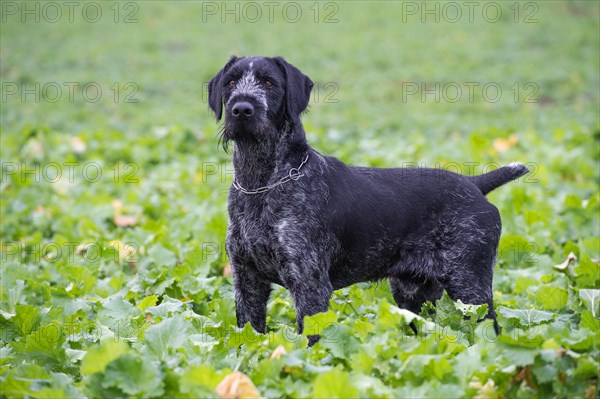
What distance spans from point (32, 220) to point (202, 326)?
15.8 feet

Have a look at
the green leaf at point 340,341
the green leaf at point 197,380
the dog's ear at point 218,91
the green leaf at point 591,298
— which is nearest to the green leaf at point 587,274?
the green leaf at point 591,298

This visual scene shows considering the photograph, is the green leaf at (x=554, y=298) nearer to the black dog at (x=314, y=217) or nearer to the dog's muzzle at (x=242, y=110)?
the black dog at (x=314, y=217)

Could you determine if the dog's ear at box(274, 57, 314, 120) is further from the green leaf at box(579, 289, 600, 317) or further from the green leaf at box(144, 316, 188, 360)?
the green leaf at box(579, 289, 600, 317)

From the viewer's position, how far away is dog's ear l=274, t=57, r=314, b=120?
A: 5680mm

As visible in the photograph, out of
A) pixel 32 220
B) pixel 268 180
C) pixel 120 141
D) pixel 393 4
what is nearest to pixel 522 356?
pixel 268 180

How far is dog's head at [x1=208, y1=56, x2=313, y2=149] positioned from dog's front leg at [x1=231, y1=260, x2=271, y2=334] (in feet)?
3.11

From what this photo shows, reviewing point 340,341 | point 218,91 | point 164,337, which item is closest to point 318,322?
point 340,341

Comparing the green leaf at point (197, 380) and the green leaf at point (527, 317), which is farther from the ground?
the green leaf at point (197, 380)

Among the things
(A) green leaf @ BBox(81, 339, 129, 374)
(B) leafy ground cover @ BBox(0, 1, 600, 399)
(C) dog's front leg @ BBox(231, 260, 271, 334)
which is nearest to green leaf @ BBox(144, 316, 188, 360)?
(B) leafy ground cover @ BBox(0, 1, 600, 399)

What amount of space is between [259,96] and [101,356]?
220cm

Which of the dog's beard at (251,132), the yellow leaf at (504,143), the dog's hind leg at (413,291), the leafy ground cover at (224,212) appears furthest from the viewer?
the yellow leaf at (504,143)

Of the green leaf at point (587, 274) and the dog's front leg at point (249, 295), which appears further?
the green leaf at point (587, 274)

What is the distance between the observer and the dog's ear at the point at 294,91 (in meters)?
5.68

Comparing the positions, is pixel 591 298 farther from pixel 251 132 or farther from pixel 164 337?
pixel 164 337
